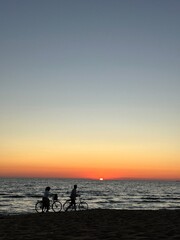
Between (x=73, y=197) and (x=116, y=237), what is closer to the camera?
(x=116, y=237)

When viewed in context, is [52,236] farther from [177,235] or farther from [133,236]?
[177,235]

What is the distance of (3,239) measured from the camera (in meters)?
10.2

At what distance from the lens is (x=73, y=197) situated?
86.8 ft

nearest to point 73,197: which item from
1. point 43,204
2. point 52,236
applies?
point 43,204

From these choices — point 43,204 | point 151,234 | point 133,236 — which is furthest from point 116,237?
point 43,204

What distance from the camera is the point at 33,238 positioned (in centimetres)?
1022

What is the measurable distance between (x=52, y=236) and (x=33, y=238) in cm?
69

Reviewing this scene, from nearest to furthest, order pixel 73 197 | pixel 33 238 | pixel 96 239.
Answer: pixel 96 239 → pixel 33 238 → pixel 73 197

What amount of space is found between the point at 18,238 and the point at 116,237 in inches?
119

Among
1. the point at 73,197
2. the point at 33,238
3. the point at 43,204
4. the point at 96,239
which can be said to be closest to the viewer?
the point at 96,239

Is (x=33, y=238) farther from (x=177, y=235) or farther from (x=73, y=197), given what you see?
(x=73, y=197)

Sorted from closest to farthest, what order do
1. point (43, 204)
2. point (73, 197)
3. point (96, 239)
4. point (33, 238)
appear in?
point (96, 239) < point (33, 238) < point (43, 204) < point (73, 197)

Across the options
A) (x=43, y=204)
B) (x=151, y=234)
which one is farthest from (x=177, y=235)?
(x=43, y=204)

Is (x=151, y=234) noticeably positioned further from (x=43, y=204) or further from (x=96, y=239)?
(x=43, y=204)
